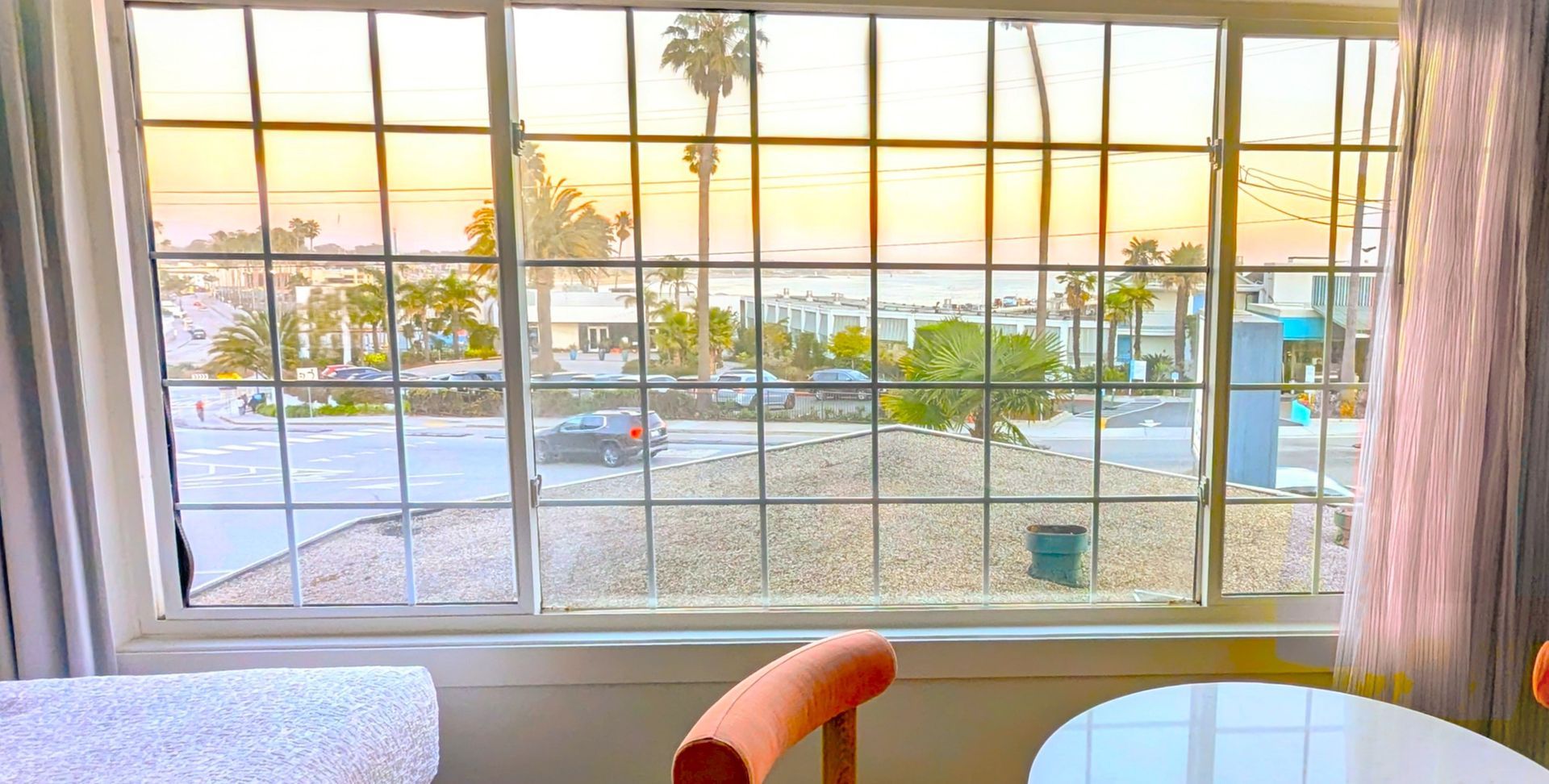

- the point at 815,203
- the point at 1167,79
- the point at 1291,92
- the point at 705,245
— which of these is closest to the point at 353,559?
the point at 705,245

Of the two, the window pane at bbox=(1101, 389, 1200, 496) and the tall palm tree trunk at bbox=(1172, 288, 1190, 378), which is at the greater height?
the tall palm tree trunk at bbox=(1172, 288, 1190, 378)

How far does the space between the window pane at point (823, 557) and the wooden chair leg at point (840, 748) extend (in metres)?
0.56

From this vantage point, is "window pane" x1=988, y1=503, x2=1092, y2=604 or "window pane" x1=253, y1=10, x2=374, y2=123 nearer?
"window pane" x1=253, y1=10, x2=374, y2=123

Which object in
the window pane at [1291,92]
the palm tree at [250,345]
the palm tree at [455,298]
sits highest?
the window pane at [1291,92]

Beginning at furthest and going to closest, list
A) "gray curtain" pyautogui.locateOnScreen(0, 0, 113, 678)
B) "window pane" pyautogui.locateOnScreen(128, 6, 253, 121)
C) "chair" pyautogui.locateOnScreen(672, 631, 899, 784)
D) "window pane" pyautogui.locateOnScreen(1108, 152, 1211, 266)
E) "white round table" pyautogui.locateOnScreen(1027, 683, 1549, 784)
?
"window pane" pyautogui.locateOnScreen(1108, 152, 1211, 266)
"window pane" pyautogui.locateOnScreen(128, 6, 253, 121)
"gray curtain" pyautogui.locateOnScreen(0, 0, 113, 678)
"white round table" pyautogui.locateOnScreen(1027, 683, 1549, 784)
"chair" pyautogui.locateOnScreen(672, 631, 899, 784)

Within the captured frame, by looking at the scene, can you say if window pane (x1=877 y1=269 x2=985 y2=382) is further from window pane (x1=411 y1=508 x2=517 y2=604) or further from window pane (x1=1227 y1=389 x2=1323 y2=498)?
window pane (x1=411 y1=508 x2=517 y2=604)

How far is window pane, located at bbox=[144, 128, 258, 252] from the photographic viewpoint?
1335 millimetres

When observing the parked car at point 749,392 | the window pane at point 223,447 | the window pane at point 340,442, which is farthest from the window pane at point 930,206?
the window pane at point 223,447

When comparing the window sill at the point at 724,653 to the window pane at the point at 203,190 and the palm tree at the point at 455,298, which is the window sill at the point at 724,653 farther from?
the window pane at the point at 203,190

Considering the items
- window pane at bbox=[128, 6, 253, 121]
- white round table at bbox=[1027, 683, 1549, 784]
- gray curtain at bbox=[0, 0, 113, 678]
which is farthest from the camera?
window pane at bbox=[128, 6, 253, 121]

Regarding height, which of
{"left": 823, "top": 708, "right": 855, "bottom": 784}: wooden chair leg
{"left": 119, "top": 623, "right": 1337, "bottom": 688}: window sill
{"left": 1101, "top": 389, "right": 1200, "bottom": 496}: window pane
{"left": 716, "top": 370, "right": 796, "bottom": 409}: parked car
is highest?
{"left": 716, "top": 370, "right": 796, "bottom": 409}: parked car

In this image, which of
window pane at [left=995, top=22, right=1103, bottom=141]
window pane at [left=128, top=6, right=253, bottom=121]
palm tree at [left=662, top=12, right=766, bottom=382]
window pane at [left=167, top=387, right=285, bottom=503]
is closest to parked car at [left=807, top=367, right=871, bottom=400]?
palm tree at [left=662, top=12, right=766, bottom=382]

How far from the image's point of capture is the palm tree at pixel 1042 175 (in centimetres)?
139

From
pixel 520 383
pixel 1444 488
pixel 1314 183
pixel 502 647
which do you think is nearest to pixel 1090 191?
pixel 1314 183
